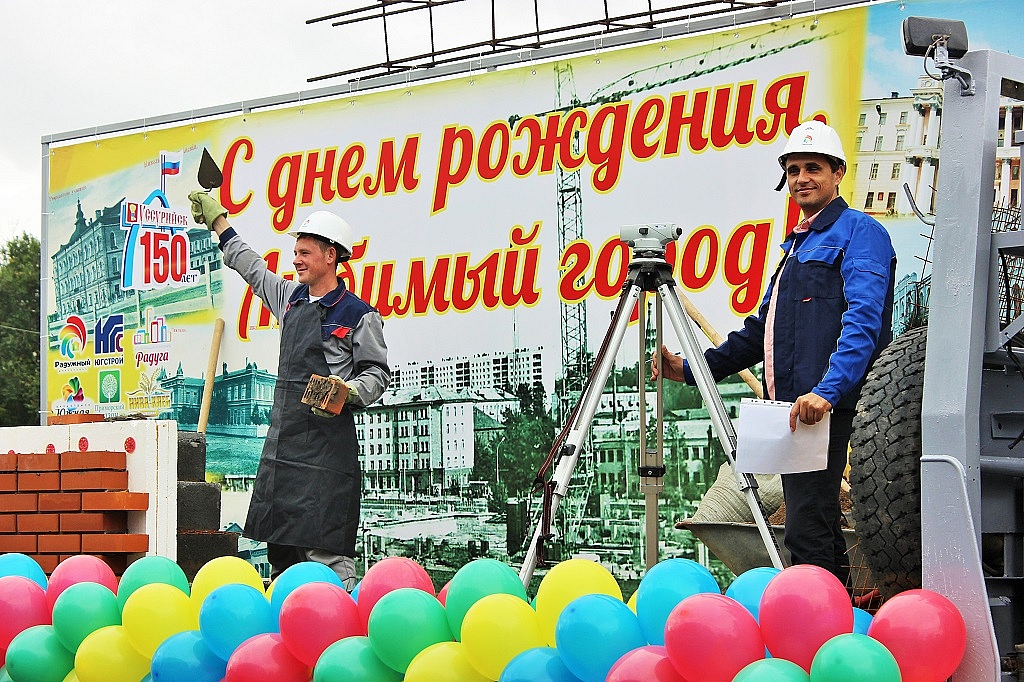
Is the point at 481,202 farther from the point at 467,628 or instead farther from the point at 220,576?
the point at 467,628

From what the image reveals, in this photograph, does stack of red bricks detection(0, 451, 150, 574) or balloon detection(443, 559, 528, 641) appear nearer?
balloon detection(443, 559, 528, 641)

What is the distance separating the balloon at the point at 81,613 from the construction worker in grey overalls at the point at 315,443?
1865 millimetres

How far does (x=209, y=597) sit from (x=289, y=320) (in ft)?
7.78

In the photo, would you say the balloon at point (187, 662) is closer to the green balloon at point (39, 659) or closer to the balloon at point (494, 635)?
the green balloon at point (39, 659)

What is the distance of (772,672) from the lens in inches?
76.0

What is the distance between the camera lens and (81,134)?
7742 mm

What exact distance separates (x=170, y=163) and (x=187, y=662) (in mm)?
5203

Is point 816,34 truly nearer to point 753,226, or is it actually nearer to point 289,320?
point 753,226

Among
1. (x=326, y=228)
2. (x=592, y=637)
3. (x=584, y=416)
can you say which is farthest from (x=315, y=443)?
(x=592, y=637)

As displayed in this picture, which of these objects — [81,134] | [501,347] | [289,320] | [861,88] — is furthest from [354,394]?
[81,134]

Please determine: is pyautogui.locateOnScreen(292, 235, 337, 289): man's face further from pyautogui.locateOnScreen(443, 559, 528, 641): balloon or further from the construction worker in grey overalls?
pyautogui.locateOnScreen(443, 559, 528, 641): balloon

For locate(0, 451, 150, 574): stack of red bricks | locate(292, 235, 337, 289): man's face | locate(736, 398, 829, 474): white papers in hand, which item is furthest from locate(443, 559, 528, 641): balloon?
locate(0, 451, 150, 574): stack of red bricks

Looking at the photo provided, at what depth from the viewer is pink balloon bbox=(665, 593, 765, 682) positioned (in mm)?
2023

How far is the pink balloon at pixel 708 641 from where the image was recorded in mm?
2023
